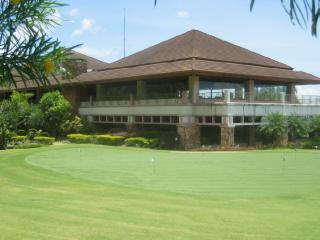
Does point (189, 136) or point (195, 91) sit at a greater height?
point (195, 91)

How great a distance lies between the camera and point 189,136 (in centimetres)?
3484

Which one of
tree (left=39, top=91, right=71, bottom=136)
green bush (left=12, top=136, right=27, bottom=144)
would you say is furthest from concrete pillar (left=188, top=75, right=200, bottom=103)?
green bush (left=12, top=136, right=27, bottom=144)

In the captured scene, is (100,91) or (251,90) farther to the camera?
(100,91)

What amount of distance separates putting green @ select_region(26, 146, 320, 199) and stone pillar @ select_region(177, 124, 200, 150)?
11.6m

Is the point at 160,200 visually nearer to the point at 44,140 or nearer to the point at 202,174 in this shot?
the point at 202,174

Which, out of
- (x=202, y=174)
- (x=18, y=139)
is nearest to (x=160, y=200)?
(x=202, y=174)

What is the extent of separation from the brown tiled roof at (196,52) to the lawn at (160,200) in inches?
754

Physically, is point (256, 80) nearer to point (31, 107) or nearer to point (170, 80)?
point (170, 80)

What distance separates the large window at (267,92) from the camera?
1555 inches

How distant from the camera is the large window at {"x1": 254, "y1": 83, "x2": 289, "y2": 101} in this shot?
39.5 metres

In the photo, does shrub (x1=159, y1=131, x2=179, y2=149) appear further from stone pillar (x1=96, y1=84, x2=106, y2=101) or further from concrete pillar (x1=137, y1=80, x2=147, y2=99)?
stone pillar (x1=96, y1=84, x2=106, y2=101)

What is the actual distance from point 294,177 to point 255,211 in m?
5.62

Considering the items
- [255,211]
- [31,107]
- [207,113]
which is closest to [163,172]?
[255,211]

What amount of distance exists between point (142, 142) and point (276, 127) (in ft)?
30.1
